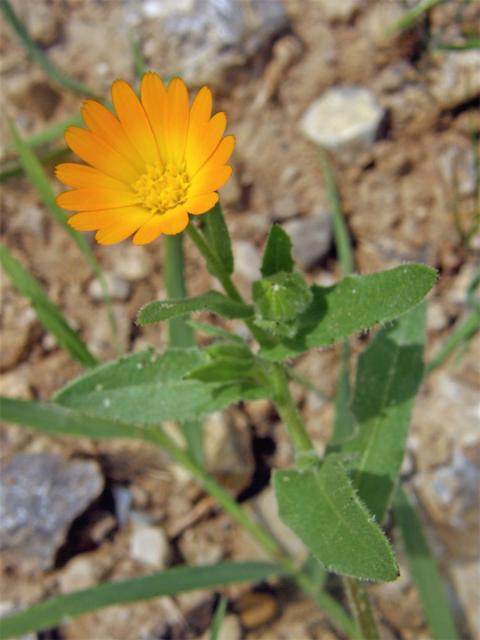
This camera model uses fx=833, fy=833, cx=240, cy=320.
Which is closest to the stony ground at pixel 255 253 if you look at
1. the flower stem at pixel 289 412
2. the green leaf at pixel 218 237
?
the flower stem at pixel 289 412

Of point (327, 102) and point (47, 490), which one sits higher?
point (327, 102)

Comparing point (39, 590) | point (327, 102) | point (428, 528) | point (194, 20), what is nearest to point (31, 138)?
point (194, 20)

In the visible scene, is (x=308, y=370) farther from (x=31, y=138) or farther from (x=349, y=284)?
(x=31, y=138)

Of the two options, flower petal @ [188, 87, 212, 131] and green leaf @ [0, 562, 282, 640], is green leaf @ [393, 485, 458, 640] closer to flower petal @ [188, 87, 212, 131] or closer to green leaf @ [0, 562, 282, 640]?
green leaf @ [0, 562, 282, 640]

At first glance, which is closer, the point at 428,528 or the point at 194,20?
the point at 428,528

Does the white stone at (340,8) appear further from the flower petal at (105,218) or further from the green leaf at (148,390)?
the flower petal at (105,218)

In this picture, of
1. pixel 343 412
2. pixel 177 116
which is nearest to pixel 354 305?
pixel 177 116

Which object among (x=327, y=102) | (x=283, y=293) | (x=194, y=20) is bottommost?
(x=283, y=293)

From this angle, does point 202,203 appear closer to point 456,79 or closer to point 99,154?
point 99,154
